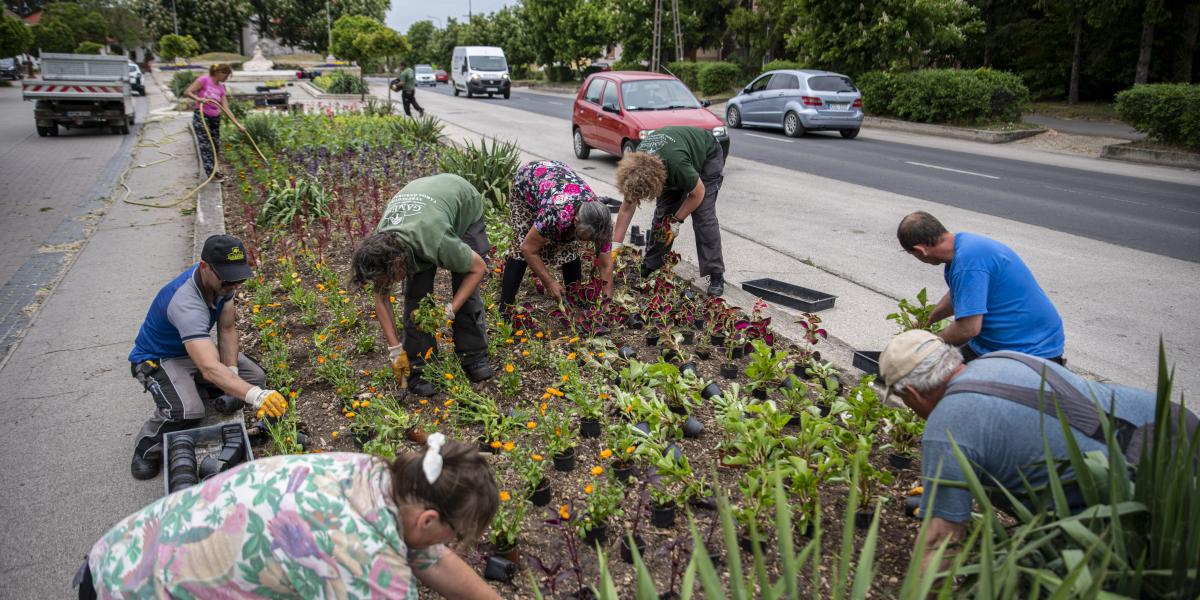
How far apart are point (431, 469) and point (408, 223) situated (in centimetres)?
216

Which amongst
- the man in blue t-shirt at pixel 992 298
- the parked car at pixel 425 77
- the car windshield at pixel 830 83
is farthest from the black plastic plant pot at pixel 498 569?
the parked car at pixel 425 77

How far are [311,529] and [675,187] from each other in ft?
13.8

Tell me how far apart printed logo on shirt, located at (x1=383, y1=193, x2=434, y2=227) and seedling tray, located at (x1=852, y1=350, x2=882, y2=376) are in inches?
97.6

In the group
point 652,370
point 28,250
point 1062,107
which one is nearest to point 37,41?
point 28,250

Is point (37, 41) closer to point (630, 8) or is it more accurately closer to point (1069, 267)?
point (630, 8)

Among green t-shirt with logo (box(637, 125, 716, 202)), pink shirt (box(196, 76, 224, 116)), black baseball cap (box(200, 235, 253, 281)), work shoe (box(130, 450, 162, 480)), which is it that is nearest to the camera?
black baseball cap (box(200, 235, 253, 281))

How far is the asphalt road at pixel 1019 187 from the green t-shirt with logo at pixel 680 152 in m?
5.30

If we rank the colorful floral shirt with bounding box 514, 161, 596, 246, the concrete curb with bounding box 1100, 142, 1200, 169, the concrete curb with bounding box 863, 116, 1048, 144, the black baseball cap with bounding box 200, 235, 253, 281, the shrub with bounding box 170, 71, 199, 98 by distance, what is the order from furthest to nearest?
1. the shrub with bounding box 170, 71, 199, 98
2. the concrete curb with bounding box 863, 116, 1048, 144
3. the concrete curb with bounding box 1100, 142, 1200, 169
4. the colorful floral shirt with bounding box 514, 161, 596, 246
5. the black baseball cap with bounding box 200, 235, 253, 281

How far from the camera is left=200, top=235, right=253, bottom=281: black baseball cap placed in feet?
11.4

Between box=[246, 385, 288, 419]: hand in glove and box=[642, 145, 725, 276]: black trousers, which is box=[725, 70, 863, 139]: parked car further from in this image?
box=[246, 385, 288, 419]: hand in glove

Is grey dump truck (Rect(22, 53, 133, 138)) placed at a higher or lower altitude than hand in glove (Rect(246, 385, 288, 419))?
higher

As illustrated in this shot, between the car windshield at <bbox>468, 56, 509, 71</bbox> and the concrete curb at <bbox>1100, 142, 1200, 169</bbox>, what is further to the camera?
the car windshield at <bbox>468, 56, 509, 71</bbox>

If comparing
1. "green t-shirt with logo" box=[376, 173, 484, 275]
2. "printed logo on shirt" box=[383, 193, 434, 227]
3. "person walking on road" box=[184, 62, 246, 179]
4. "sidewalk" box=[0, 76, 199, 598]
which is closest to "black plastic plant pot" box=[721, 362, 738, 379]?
"green t-shirt with logo" box=[376, 173, 484, 275]

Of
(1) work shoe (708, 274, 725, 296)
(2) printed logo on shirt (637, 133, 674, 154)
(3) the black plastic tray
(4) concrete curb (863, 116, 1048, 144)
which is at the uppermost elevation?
(4) concrete curb (863, 116, 1048, 144)
